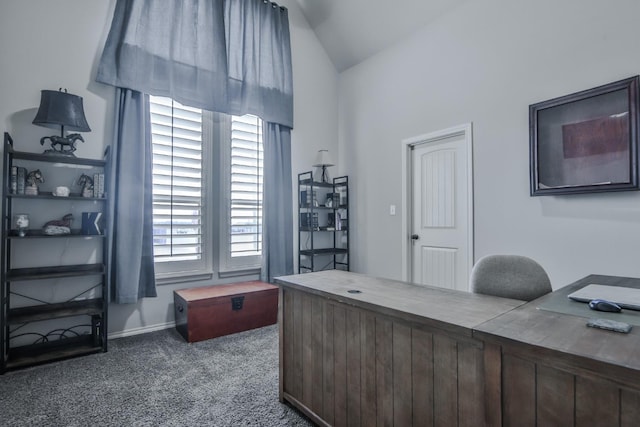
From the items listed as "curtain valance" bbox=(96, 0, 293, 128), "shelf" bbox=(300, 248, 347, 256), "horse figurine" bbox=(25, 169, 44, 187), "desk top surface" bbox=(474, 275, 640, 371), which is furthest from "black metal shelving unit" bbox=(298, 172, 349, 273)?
"desk top surface" bbox=(474, 275, 640, 371)

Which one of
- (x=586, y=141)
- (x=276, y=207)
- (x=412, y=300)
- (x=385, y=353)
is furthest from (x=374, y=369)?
(x=276, y=207)

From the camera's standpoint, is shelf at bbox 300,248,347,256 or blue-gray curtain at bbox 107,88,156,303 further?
shelf at bbox 300,248,347,256

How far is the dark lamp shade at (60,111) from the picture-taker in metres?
2.43

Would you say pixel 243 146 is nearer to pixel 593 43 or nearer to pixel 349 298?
pixel 349 298

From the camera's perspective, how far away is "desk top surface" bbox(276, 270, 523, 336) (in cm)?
114

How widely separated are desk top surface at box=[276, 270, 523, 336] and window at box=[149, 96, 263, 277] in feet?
6.09

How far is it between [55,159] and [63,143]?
14cm

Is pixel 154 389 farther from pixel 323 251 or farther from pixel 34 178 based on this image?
pixel 323 251

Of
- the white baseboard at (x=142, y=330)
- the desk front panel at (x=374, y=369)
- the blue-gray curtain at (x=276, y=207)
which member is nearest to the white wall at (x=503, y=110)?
the blue-gray curtain at (x=276, y=207)

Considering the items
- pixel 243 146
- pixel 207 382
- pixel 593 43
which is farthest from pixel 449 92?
pixel 207 382

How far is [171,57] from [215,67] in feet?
1.46

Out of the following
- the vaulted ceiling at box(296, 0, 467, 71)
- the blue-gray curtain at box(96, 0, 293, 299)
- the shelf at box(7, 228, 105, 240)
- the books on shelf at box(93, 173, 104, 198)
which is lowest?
the shelf at box(7, 228, 105, 240)

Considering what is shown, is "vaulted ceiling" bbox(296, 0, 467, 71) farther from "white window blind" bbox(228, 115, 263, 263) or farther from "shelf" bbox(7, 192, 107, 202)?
"shelf" bbox(7, 192, 107, 202)

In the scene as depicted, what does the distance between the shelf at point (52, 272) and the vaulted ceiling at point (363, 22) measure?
3831mm
